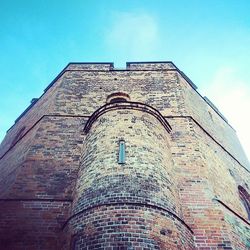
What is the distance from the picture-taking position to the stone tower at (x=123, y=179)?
5.57m

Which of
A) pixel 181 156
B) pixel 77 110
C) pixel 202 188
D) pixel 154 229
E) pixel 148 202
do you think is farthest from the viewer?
pixel 77 110

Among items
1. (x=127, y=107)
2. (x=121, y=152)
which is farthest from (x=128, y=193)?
(x=127, y=107)

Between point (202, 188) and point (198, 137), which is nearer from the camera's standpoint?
point (202, 188)

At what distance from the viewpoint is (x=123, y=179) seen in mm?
6023

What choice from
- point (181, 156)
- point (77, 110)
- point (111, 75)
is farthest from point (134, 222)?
point (111, 75)

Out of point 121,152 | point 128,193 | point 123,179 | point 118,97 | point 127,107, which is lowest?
point 128,193

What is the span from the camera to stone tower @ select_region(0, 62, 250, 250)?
557 centimetres

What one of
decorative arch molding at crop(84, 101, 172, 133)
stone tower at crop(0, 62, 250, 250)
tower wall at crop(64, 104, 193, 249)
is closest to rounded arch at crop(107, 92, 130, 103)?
stone tower at crop(0, 62, 250, 250)

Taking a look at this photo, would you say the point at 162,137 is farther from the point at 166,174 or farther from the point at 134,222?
the point at 134,222

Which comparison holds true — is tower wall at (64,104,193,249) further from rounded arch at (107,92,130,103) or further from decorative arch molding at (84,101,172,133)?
rounded arch at (107,92,130,103)

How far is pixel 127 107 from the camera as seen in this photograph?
780 cm

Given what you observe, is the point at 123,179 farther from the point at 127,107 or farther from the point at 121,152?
the point at 127,107

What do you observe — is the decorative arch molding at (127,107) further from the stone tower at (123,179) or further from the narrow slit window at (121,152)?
the narrow slit window at (121,152)

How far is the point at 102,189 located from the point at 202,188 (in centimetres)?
236
